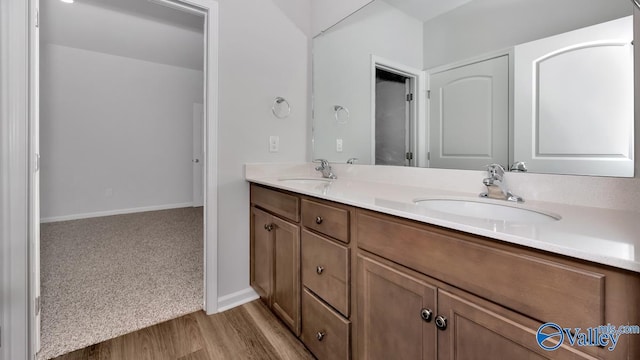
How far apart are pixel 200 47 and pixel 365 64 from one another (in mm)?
3084

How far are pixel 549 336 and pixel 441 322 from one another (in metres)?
0.24

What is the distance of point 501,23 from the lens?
1.14 m

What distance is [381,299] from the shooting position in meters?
0.90

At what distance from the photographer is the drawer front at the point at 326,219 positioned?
1.05 meters

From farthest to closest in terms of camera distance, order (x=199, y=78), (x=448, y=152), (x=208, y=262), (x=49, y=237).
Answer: (x=199, y=78), (x=49, y=237), (x=208, y=262), (x=448, y=152)

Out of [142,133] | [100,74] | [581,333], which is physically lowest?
[581,333]

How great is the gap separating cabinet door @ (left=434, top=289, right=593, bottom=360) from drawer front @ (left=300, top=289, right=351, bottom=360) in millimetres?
416

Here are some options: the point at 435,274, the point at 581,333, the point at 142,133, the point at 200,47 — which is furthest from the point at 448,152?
the point at 142,133

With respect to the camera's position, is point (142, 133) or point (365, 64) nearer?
point (365, 64)

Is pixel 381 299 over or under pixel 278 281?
over

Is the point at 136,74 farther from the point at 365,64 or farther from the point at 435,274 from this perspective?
the point at 435,274

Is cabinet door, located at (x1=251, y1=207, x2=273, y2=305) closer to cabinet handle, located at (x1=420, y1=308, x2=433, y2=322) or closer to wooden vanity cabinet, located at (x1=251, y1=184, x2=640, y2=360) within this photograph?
wooden vanity cabinet, located at (x1=251, y1=184, x2=640, y2=360)

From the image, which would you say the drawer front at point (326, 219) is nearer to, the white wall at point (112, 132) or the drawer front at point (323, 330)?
the drawer front at point (323, 330)

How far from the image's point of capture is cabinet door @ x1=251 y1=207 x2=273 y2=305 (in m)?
1.61
